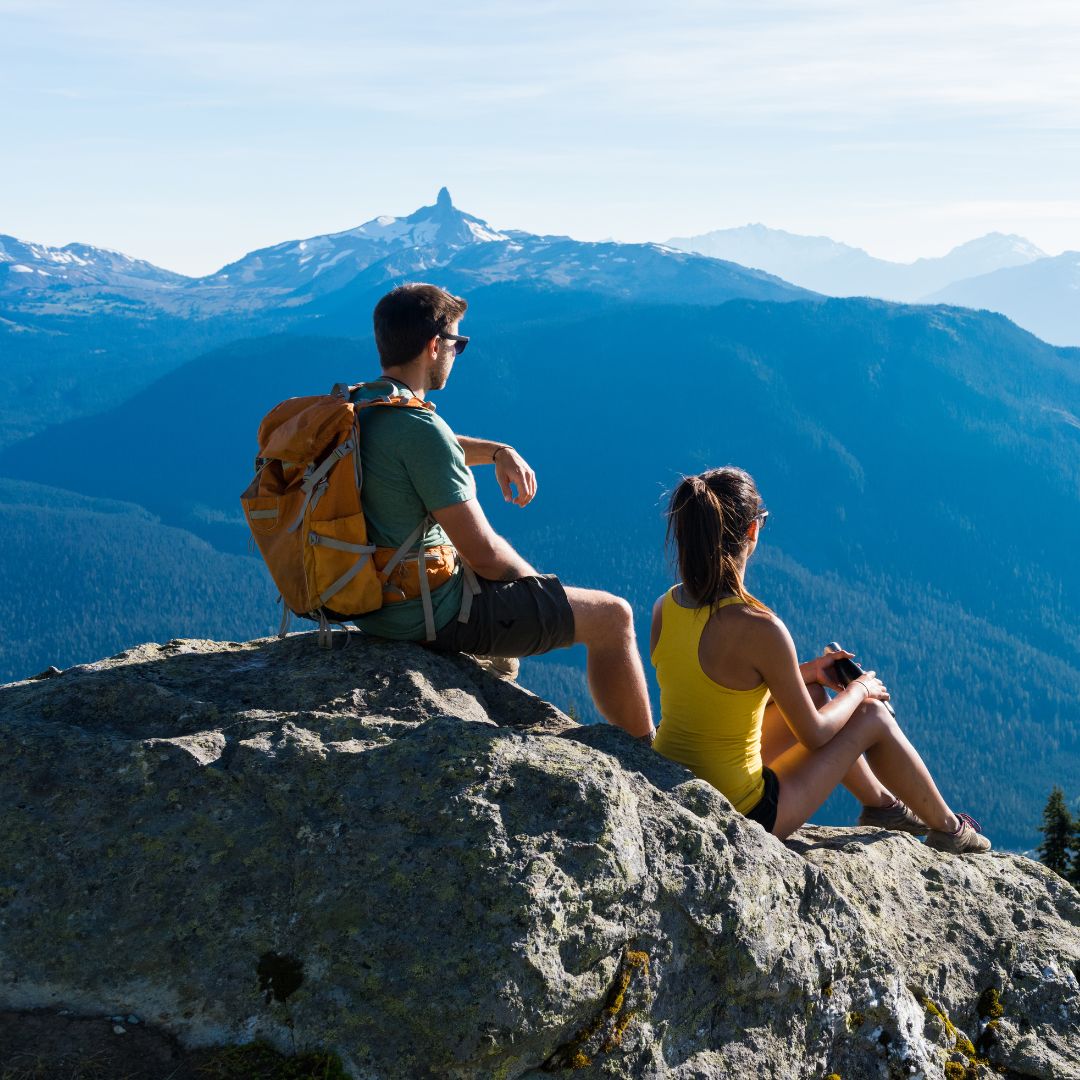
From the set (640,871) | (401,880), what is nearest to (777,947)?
(640,871)

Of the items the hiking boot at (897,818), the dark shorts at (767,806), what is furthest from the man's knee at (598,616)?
the hiking boot at (897,818)

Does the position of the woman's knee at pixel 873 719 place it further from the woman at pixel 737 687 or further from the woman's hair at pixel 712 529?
the woman's hair at pixel 712 529

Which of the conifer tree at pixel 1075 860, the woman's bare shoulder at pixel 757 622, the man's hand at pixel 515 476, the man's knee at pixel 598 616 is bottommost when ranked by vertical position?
the conifer tree at pixel 1075 860

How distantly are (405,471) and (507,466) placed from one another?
1227 mm

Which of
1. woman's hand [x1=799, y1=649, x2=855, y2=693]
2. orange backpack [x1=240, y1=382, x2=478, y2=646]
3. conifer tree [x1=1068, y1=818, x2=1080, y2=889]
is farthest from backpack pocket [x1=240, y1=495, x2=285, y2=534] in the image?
conifer tree [x1=1068, y1=818, x2=1080, y2=889]

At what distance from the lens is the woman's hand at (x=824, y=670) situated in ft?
24.6

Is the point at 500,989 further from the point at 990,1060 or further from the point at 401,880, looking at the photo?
the point at 990,1060

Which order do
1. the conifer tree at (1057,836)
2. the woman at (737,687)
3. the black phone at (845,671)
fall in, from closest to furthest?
1. the woman at (737,687)
2. the black phone at (845,671)
3. the conifer tree at (1057,836)

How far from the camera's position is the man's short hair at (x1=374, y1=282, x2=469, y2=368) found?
21.8 ft

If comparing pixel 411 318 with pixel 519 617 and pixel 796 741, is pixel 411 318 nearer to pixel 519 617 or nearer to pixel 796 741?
pixel 519 617

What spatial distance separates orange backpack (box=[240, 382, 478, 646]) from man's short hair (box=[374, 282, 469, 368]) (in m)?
0.26

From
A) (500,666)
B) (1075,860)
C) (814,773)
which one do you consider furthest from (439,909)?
(1075,860)

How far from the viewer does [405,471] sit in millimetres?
6578

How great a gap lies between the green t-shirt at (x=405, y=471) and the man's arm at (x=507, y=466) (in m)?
0.74
